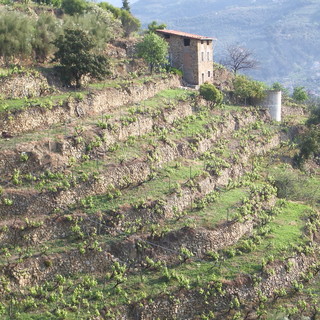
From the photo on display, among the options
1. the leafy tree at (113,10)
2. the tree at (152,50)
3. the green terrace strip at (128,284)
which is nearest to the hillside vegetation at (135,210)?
the green terrace strip at (128,284)

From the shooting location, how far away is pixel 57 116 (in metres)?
37.2

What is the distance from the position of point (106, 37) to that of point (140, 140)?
18933mm

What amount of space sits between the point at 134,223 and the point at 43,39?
22611 millimetres

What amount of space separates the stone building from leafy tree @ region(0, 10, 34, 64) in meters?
20.4

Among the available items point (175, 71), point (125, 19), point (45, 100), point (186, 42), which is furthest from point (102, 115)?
point (125, 19)

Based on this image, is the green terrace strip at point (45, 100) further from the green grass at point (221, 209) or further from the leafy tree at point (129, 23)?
the leafy tree at point (129, 23)

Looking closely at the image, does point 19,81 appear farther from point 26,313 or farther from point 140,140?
point 26,313

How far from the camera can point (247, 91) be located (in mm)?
57531

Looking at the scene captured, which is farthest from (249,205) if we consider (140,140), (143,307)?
(143,307)

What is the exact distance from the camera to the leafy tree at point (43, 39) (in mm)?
45312

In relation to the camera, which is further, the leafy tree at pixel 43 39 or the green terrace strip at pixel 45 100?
the leafy tree at pixel 43 39

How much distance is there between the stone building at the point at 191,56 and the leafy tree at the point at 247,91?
13.2 ft

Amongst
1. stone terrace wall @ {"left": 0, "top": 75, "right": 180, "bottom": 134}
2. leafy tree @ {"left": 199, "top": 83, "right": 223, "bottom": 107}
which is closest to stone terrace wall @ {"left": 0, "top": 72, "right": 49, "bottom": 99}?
stone terrace wall @ {"left": 0, "top": 75, "right": 180, "bottom": 134}

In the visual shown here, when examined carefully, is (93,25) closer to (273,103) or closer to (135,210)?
(273,103)
